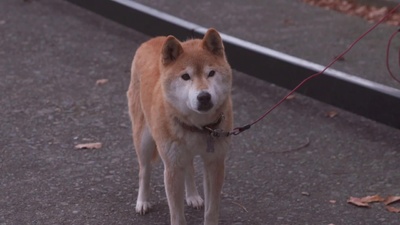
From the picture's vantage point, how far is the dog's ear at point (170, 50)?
12.5ft

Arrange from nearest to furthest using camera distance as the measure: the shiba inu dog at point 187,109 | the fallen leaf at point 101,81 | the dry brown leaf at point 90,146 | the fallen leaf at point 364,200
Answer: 1. the shiba inu dog at point 187,109
2. the fallen leaf at point 364,200
3. the dry brown leaf at point 90,146
4. the fallen leaf at point 101,81

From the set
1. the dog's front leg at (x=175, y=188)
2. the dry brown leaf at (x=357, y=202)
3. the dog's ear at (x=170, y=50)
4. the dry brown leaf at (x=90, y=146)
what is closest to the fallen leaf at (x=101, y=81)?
the dry brown leaf at (x=90, y=146)

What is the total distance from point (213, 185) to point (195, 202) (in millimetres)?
612

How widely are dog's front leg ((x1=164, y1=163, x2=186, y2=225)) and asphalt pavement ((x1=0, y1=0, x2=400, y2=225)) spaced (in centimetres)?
43

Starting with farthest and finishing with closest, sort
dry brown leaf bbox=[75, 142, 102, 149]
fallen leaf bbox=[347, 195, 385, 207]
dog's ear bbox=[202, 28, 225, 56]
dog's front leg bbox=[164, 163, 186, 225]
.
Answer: dry brown leaf bbox=[75, 142, 102, 149] → fallen leaf bbox=[347, 195, 385, 207] → dog's front leg bbox=[164, 163, 186, 225] → dog's ear bbox=[202, 28, 225, 56]

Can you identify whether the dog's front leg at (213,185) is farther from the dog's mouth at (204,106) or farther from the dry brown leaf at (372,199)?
the dry brown leaf at (372,199)

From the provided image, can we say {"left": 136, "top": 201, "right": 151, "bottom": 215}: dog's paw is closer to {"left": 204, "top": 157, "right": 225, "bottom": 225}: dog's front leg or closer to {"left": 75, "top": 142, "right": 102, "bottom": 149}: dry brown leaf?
{"left": 204, "top": 157, "right": 225, "bottom": 225}: dog's front leg

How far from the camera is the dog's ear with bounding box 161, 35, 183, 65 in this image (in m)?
3.82

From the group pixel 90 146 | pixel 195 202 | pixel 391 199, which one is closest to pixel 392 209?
pixel 391 199

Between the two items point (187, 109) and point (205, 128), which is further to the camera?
point (205, 128)

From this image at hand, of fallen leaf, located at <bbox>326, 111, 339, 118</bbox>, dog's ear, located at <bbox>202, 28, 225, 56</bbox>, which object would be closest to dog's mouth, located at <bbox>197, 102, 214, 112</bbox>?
dog's ear, located at <bbox>202, 28, 225, 56</bbox>

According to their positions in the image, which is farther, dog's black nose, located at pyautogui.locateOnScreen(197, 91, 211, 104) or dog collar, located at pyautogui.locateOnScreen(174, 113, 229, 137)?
dog collar, located at pyautogui.locateOnScreen(174, 113, 229, 137)

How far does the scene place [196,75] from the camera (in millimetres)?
3713

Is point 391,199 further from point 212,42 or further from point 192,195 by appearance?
point 212,42
